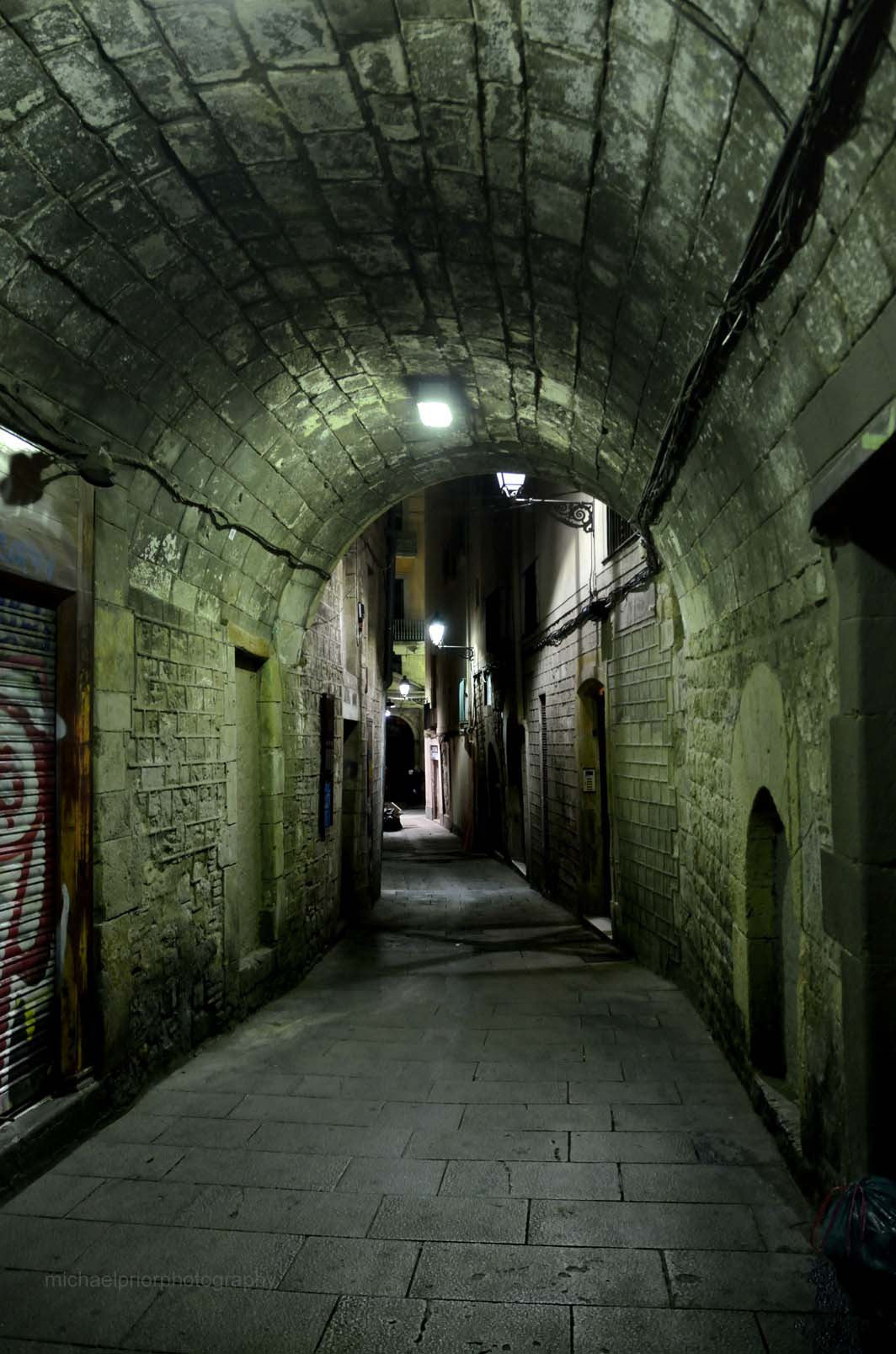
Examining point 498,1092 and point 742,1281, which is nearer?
point 742,1281

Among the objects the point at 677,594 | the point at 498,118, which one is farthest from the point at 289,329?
the point at 677,594

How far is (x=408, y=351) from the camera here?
5848 millimetres

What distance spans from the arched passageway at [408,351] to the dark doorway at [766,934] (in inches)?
9.6

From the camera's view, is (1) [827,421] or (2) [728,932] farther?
(2) [728,932]

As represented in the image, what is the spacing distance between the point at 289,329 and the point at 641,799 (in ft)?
16.7

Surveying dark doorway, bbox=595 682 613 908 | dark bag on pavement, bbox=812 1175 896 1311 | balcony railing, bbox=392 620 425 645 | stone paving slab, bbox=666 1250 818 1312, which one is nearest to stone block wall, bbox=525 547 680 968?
dark doorway, bbox=595 682 613 908

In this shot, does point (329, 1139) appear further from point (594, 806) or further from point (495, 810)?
point (495, 810)

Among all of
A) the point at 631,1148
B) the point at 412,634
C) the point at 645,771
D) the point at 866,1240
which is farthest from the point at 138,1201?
the point at 412,634

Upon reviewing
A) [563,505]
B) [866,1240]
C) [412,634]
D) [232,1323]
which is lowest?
[232,1323]

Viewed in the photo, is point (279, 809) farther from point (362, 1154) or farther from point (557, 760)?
point (557, 760)

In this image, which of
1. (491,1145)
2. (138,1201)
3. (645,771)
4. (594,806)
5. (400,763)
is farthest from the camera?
(400,763)

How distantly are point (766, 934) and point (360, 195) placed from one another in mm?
4232

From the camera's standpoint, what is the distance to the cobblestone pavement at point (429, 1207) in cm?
280

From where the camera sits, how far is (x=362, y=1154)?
13.3 feet
